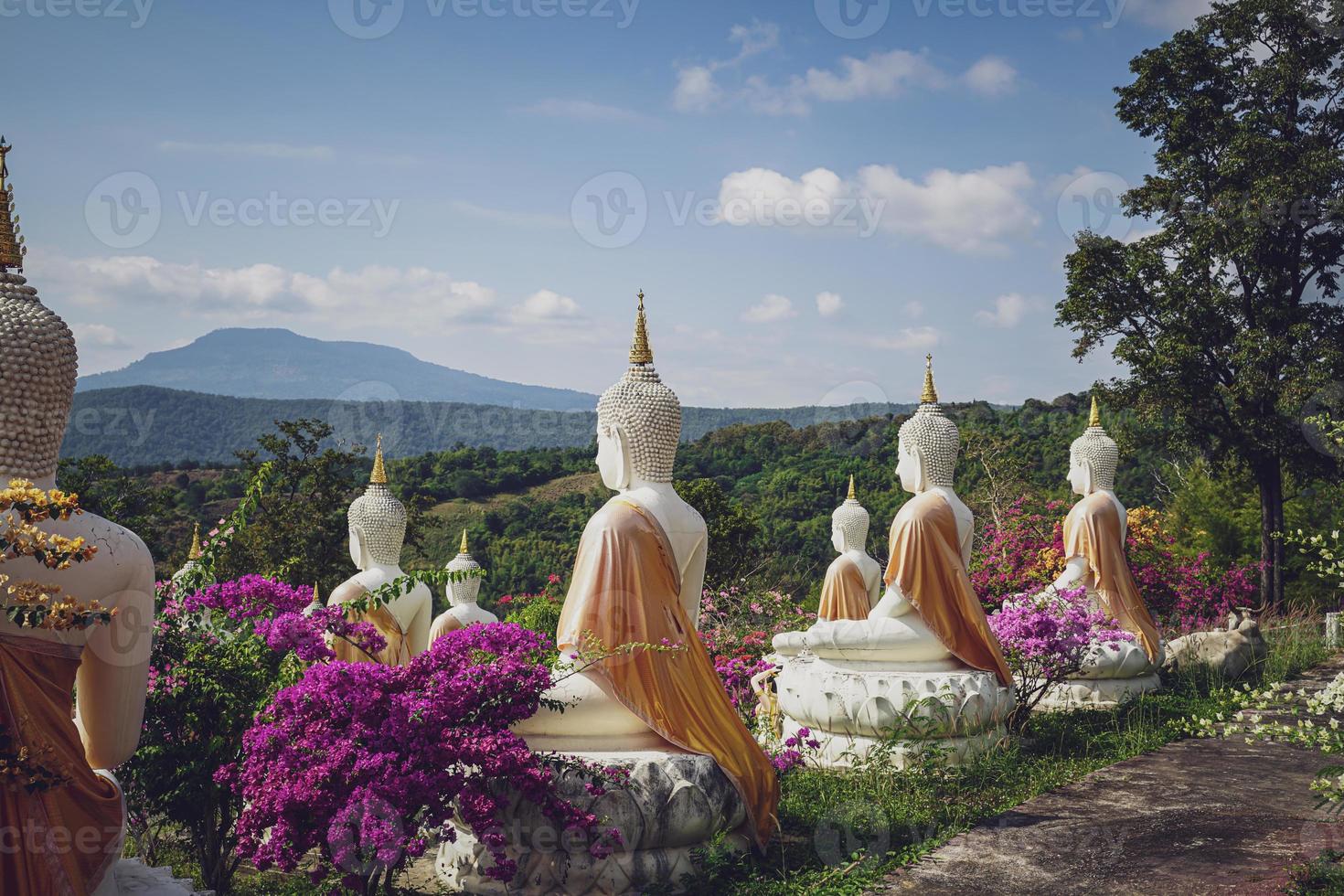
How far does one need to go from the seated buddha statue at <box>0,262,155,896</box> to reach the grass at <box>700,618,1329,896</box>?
292 cm

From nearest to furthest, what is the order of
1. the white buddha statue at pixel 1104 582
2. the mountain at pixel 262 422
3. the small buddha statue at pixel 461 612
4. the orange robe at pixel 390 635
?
the orange robe at pixel 390 635, the small buddha statue at pixel 461 612, the white buddha statue at pixel 1104 582, the mountain at pixel 262 422

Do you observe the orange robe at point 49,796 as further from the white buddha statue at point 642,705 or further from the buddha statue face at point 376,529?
the buddha statue face at point 376,529

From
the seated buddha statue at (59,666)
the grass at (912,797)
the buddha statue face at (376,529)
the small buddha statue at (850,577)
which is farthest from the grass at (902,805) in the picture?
the buddha statue face at (376,529)

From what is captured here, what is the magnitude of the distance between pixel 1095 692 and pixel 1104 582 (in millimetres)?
1166

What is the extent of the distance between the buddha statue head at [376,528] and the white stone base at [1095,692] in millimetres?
6268

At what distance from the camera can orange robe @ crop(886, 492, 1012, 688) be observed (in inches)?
344

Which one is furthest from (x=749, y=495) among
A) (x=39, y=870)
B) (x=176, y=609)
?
(x=39, y=870)

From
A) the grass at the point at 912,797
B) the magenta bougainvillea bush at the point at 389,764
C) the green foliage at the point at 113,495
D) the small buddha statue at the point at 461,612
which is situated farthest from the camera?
the green foliage at the point at 113,495

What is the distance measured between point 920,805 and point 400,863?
3.41 m

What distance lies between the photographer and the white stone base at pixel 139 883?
13.1ft

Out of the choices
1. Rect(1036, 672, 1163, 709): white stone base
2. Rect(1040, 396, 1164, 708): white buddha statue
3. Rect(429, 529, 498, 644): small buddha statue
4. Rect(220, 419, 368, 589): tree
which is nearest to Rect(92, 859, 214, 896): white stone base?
Rect(429, 529, 498, 644): small buddha statue

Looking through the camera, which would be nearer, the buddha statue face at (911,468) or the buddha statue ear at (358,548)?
the buddha statue face at (911,468)

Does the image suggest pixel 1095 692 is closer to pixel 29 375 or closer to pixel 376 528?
pixel 376 528

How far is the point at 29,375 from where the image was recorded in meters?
3.98
